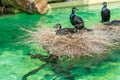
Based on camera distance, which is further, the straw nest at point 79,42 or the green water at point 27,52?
the straw nest at point 79,42

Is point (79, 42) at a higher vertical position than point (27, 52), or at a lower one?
higher

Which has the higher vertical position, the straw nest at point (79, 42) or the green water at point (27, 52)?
the straw nest at point (79, 42)

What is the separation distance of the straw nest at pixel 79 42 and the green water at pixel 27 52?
1.07ft

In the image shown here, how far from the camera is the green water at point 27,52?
712cm

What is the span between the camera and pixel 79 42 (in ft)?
23.9

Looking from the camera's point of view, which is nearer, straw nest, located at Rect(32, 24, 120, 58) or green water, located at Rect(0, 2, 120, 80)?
green water, located at Rect(0, 2, 120, 80)

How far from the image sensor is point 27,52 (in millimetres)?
8555

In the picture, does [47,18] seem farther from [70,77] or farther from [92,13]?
[70,77]

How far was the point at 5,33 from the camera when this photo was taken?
430 inches

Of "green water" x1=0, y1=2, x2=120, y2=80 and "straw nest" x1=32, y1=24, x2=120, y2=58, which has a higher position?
"straw nest" x1=32, y1=24, x2=120, y2=58

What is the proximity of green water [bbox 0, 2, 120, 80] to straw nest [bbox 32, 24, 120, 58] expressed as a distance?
327 millimetres

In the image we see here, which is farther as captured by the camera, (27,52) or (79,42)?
(27,52)

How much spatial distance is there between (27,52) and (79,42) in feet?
6.00

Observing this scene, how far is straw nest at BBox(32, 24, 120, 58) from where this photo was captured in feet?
23.7
